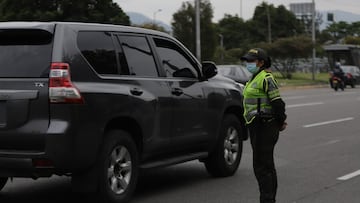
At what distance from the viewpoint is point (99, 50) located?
22.8ft

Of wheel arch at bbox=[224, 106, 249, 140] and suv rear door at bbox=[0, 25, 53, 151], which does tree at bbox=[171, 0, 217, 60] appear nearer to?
wheel arch at bbox=[224, 106, 249, 140]

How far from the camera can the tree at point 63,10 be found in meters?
33.2

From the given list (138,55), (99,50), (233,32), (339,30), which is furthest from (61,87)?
(339,30)

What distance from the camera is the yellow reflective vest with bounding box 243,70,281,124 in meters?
6.58

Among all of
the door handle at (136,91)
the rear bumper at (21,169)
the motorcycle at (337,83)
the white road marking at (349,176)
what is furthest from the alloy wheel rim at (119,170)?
the motorcycle at (337,83)

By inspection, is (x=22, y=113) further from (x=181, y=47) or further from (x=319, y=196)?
(x=319, y=196)

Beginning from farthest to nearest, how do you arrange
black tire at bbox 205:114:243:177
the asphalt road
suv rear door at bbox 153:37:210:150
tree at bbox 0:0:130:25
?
1. tree at bbox 0:0:130:25
2. black tire at bbox 205:114:243:177
3. suv rear door at bbox 153:37:210:150
4. the asphalt road

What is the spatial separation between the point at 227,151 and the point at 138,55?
92.5 inches

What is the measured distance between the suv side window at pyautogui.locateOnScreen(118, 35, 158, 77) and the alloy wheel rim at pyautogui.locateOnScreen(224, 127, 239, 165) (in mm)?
1886

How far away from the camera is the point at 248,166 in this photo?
10273mm

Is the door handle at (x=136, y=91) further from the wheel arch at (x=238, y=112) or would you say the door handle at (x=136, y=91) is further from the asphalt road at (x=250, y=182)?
the wheel arch at (x=238, y=112)

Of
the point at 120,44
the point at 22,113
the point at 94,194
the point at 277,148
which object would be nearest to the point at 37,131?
the point at 22,113

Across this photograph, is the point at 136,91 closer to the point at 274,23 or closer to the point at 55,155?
the point at 55,155

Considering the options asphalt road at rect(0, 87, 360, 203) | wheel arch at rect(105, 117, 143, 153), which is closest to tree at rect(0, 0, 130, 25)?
asphalt road at rect(0, 87, 360, 203)
